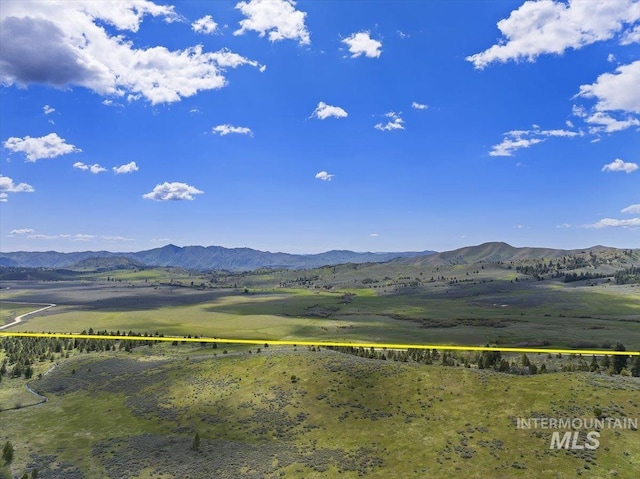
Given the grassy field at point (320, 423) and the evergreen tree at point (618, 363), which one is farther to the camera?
the evergreen tree at point (618, 363)

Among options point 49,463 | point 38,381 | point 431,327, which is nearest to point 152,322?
point 38,381

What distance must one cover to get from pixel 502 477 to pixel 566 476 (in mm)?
6320

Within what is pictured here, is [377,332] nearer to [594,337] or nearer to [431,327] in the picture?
[431,327]

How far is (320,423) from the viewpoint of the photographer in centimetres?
6322

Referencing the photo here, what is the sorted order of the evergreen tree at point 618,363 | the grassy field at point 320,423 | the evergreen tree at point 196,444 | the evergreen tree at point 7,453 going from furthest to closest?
the evergreen tree at point 618,363, the evergreen tree at point 196,444, the evergreen tree at point 7,453, the grassy field at point 320,423

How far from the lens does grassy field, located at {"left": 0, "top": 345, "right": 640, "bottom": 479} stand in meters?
50.7

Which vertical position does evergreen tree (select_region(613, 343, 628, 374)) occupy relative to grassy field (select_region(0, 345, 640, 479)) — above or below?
above

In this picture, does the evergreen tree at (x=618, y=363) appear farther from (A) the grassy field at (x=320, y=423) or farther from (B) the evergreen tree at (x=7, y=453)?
(B) the evergreen tree at (x=7, y=453)

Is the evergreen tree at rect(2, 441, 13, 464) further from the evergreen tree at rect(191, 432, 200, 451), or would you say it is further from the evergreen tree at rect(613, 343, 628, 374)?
the evergreen tree at rect(613, 343, 628, 374)

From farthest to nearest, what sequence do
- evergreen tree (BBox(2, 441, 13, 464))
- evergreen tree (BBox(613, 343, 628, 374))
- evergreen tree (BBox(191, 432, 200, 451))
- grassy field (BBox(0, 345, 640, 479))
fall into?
1. evergreen tree (BBox(613, 343, 628, 374))
2. evergreen tree (BBox(191, 432, 200, 451))
3. evergreen tree (BBox(2, 441, 13, 464))
4. grassy field (BBox(0, 345, 640, 479))

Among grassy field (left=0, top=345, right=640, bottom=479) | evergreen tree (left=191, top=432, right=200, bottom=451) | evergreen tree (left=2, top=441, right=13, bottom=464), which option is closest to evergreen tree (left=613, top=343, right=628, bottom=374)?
grassy field (left=0, top=345, right=640, bottom=479)

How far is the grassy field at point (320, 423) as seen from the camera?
50.7m

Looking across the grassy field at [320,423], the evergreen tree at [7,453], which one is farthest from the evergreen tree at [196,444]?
the evergreen tree at [7,453]

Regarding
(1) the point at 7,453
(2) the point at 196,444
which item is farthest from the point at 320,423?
(1) the point at 7,453
